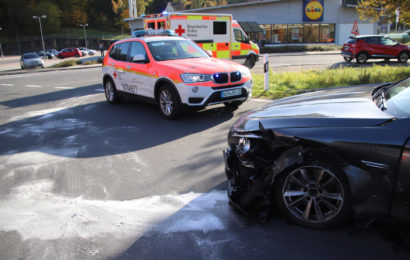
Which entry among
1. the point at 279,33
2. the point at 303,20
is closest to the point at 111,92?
the point at 279,33

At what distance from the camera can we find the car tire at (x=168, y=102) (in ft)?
23.1

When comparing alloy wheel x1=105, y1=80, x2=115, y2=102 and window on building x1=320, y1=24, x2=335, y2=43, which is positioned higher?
window on building x1=320, y1=24, x2=335, y2=43

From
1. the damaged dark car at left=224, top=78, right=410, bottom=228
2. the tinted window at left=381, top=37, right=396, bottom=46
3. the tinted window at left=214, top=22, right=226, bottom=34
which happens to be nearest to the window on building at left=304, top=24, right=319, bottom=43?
the tinted window at left=381, top=37, right=396, bottom=46

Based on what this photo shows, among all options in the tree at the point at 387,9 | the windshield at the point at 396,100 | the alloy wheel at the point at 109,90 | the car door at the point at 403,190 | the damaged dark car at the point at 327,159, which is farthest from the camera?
the tree at the point at 387,9

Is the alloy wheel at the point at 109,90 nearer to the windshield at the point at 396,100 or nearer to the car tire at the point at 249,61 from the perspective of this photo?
the windshield at the point at 396,100

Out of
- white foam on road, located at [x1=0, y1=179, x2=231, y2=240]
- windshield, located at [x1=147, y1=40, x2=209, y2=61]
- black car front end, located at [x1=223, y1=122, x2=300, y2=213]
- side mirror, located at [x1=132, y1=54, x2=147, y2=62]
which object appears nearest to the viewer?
black car front end, located at [x1=223, y1=122, x2=300, y2=213]

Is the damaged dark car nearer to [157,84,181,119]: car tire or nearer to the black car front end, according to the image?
the black car front end

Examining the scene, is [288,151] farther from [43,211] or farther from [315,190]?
[43,211]

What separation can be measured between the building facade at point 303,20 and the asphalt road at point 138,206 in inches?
1473

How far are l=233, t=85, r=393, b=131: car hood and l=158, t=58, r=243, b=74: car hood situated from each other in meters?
3.26

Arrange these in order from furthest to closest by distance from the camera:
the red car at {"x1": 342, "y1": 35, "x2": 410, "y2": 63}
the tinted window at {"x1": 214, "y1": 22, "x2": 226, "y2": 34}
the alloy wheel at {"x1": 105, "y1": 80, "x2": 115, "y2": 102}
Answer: the red car at {"x1": 342, "y1": 35, "x2": 410, "y2": 63}, the tinted window at {"x1": 214, "y1": 22, "x2": 226, "y2": 34}, the alloy wheel at {"x1": 105, "y1": 80, "x2": 115, "y2": 102}

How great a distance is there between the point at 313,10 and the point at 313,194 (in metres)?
42.7

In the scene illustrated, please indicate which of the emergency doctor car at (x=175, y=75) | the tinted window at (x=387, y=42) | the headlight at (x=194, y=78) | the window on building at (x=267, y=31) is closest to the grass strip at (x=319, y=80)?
the emergency doctor car at (x=175, y=75)

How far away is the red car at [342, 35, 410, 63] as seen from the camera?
19141 millimetres
